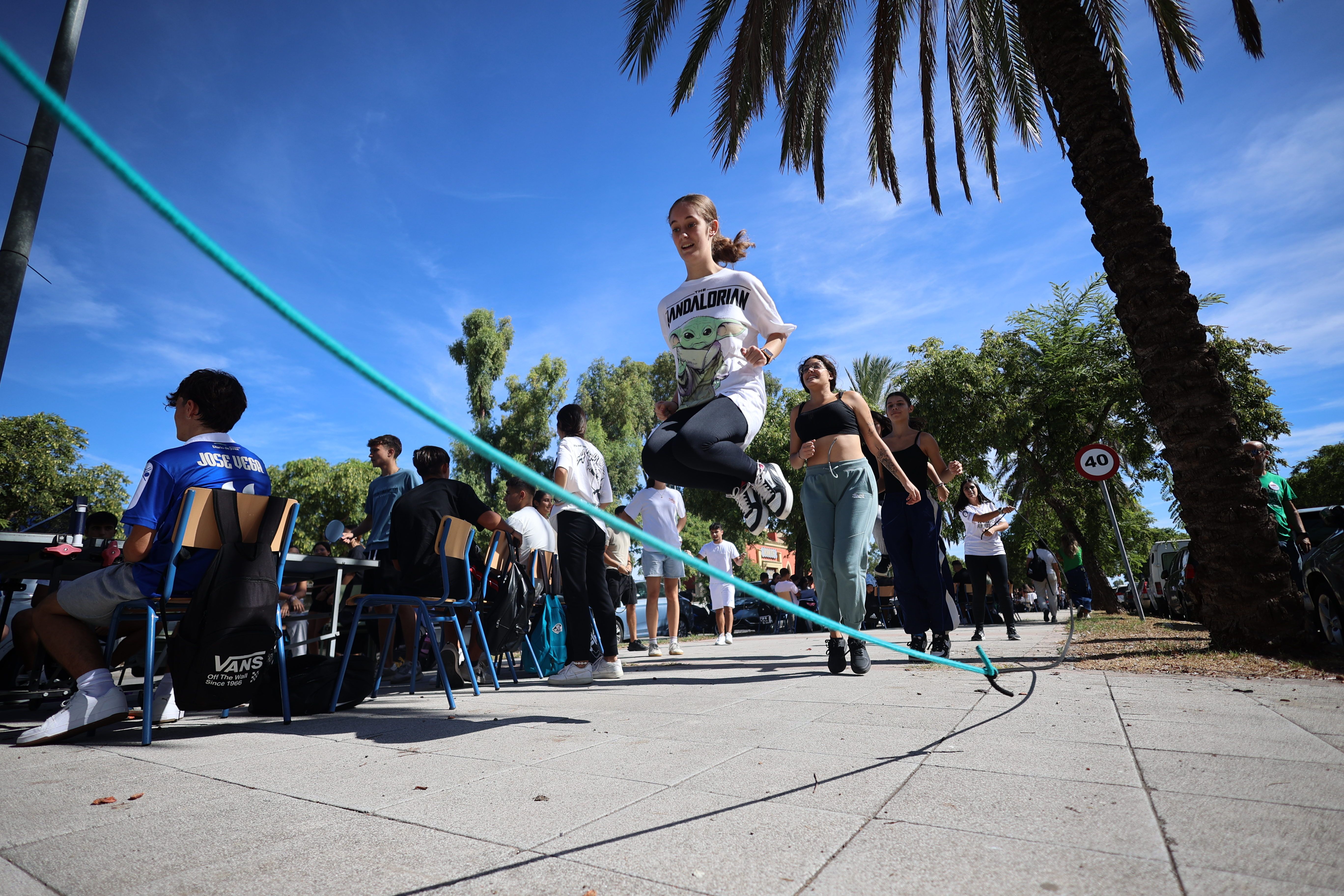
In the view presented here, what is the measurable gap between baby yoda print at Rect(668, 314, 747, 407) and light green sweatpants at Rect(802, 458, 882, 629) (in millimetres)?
1214

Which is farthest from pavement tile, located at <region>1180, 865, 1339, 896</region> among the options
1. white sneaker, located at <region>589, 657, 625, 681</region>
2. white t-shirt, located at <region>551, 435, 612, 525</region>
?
white sneaker, located at <region>589, 657, 625, 681</region>

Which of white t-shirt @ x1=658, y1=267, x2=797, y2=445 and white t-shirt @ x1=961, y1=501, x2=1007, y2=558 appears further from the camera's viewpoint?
white t-shirt @ x1=961, y1=501, x2=1007, y2=558

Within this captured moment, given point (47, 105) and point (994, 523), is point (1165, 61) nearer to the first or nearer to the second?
point (994, 523)

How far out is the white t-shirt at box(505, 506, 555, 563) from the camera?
18.8 feet

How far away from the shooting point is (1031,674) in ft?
14.3

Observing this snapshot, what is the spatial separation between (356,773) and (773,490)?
2157 millimetres

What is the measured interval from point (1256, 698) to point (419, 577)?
469cm

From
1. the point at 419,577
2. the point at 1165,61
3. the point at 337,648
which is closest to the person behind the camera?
the point at 419,577

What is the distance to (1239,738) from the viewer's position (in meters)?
2.44

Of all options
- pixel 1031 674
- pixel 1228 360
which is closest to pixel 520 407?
pixel 1228 360

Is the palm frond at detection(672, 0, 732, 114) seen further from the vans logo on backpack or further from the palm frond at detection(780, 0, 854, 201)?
the vans logo on backpack

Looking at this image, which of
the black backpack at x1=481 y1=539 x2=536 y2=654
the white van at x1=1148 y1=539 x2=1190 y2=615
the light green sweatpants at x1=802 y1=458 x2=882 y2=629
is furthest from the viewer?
the white van at x1=1148 y1=539 x2=1190 y2=615

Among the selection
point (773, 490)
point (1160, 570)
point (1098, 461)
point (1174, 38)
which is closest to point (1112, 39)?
point (1174, 38)

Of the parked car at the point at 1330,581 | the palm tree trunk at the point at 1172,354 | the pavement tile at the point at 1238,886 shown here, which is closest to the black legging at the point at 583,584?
the pavement tile at the point at 1238,886
